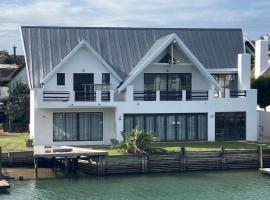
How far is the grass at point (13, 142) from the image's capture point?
4103 cm

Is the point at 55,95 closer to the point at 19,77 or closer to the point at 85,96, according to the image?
the point at 85,96

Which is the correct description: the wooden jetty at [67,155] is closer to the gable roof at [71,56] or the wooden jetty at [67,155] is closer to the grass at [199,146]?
the grass at [199,146]

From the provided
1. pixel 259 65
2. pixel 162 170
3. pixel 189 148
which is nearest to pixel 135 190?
pixel 162 170

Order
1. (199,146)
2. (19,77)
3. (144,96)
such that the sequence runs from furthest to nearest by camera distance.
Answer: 1. (19,77)
2. (144,96)
3. (199,146)

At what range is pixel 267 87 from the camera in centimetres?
4988

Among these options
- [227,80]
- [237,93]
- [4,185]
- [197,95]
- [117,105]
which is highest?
[227,80]

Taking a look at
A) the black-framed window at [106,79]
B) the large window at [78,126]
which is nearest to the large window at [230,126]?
the black-framed window at [106,79]

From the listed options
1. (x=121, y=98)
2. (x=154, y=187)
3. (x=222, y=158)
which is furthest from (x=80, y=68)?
(x=154, y=187)

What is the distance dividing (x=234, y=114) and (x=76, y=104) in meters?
12.1

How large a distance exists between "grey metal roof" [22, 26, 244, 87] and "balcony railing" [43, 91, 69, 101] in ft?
7.39

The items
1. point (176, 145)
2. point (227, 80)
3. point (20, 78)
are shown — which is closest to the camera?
point (176, 145)

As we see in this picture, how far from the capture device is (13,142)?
4450 cm

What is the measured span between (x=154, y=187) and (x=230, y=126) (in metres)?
13.4

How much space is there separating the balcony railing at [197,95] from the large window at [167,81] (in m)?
0.92
